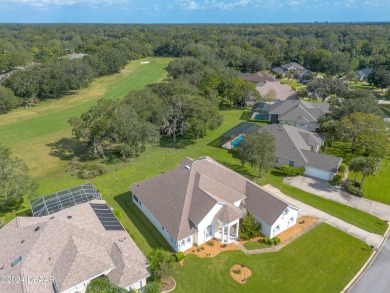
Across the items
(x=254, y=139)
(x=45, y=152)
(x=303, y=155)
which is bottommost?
(x=45, y=152)

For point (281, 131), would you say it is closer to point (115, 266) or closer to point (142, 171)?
point (142, 171)

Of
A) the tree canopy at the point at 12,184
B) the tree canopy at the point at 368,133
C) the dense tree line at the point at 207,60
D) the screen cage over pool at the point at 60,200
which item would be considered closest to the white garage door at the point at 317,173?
the tree canopy at the point at 368,133

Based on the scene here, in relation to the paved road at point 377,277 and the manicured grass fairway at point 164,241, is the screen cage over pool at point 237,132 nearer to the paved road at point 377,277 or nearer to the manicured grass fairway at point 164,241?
the manicured grass fairway at point 164,241

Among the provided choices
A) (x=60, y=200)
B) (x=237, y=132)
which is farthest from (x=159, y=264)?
(x=237, y=132)

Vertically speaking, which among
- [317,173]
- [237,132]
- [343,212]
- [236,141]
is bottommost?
[343,212]

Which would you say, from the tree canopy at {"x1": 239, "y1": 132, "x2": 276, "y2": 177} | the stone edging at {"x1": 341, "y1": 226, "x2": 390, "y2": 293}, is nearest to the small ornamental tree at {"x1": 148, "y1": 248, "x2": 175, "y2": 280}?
the stone edging at {"x1": 341, "y1": 226, "x2": 390, "y2": 293}

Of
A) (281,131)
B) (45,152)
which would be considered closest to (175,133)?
(281,131)

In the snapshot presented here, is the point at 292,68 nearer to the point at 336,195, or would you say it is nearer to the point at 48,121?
the point at 336,195
